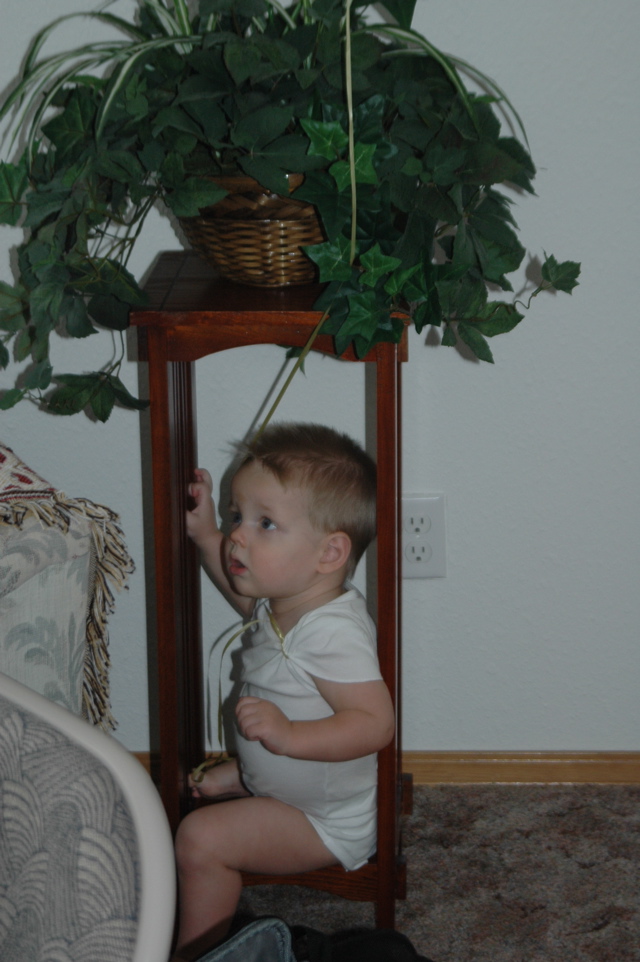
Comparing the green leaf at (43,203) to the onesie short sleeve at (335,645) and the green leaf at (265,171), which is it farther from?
the onesie short sleeve at (335,645)

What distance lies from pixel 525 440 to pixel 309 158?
63 cm

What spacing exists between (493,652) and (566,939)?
0.41m

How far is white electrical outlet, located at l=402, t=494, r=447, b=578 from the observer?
4.75 feet

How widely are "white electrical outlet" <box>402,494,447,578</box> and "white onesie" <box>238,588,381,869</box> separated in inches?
10.4

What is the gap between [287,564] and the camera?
3.76 feet

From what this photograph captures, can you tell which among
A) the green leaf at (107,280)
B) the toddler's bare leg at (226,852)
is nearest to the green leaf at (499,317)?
the green leaf at (107,280)

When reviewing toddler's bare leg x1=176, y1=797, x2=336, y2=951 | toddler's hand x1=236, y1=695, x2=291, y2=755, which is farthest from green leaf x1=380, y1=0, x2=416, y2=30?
toddler's bare leg x1=176, y1=797, x2=336, y2=951

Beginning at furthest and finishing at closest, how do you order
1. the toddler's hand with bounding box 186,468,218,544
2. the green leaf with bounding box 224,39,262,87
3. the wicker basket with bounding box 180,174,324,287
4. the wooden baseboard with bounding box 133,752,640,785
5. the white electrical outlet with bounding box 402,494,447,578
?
the wooden baseboard with bounding box 133,752,640,785
the white electrical outlet with bounding box 402,494,447,578
the toddler's hand with bounding box 186,468,218,544
the wicker basket with bounding box 180,174,324,287
the green leaf with bounding box 224,39,262,87

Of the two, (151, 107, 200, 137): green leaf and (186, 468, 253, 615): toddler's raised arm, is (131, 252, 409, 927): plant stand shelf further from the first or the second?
(151, 107, 200, 137): green leaf

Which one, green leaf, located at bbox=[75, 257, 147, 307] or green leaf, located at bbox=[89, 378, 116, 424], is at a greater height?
green leaf, located at bbox=[75, 257, 147, 307]

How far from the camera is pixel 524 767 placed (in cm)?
156

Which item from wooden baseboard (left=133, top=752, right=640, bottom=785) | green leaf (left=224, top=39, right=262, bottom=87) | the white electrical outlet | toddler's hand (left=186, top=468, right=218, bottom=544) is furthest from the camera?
wooden baseboard (left=133, top=752, right=640, bottom=785)

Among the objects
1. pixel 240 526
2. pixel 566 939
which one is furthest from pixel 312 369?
pixel 566 939

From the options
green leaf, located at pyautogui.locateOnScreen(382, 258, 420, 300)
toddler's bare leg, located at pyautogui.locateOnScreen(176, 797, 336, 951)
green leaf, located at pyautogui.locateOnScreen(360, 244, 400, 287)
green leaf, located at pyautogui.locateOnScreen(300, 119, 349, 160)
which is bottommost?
toddler's bare leg, located at pyautogui.locateOnScreen(176, 797, 336, 951)
